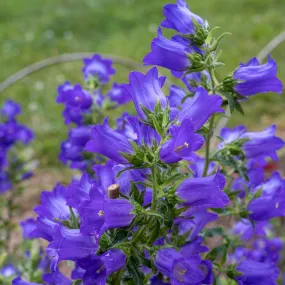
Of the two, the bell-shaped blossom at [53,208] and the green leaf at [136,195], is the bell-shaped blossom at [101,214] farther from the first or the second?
the bell-shaped blossom at [53,208]

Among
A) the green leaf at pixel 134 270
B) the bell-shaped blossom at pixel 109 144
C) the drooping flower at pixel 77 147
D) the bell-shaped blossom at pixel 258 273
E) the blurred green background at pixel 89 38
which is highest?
the blurred green background at pixel 89 38

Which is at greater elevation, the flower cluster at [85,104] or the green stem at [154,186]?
the flower cluster at [85,104]

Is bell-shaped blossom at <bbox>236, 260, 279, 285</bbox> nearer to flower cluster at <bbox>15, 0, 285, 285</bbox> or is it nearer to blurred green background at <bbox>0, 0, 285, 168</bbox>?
flower cluster at <bbox>15, 0, 285, 285</bbox>

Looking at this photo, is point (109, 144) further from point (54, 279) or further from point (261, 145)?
point (261, 145)

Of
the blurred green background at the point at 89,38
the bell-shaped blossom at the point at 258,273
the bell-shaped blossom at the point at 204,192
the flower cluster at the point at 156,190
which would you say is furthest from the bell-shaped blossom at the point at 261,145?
the blurred green background at the point at 89,38

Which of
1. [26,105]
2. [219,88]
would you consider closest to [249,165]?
[219,88]

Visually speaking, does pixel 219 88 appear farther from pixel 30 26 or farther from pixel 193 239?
pixel 30 26

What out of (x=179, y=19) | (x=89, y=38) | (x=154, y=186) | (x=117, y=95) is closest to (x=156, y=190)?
(x=154, y=186)
